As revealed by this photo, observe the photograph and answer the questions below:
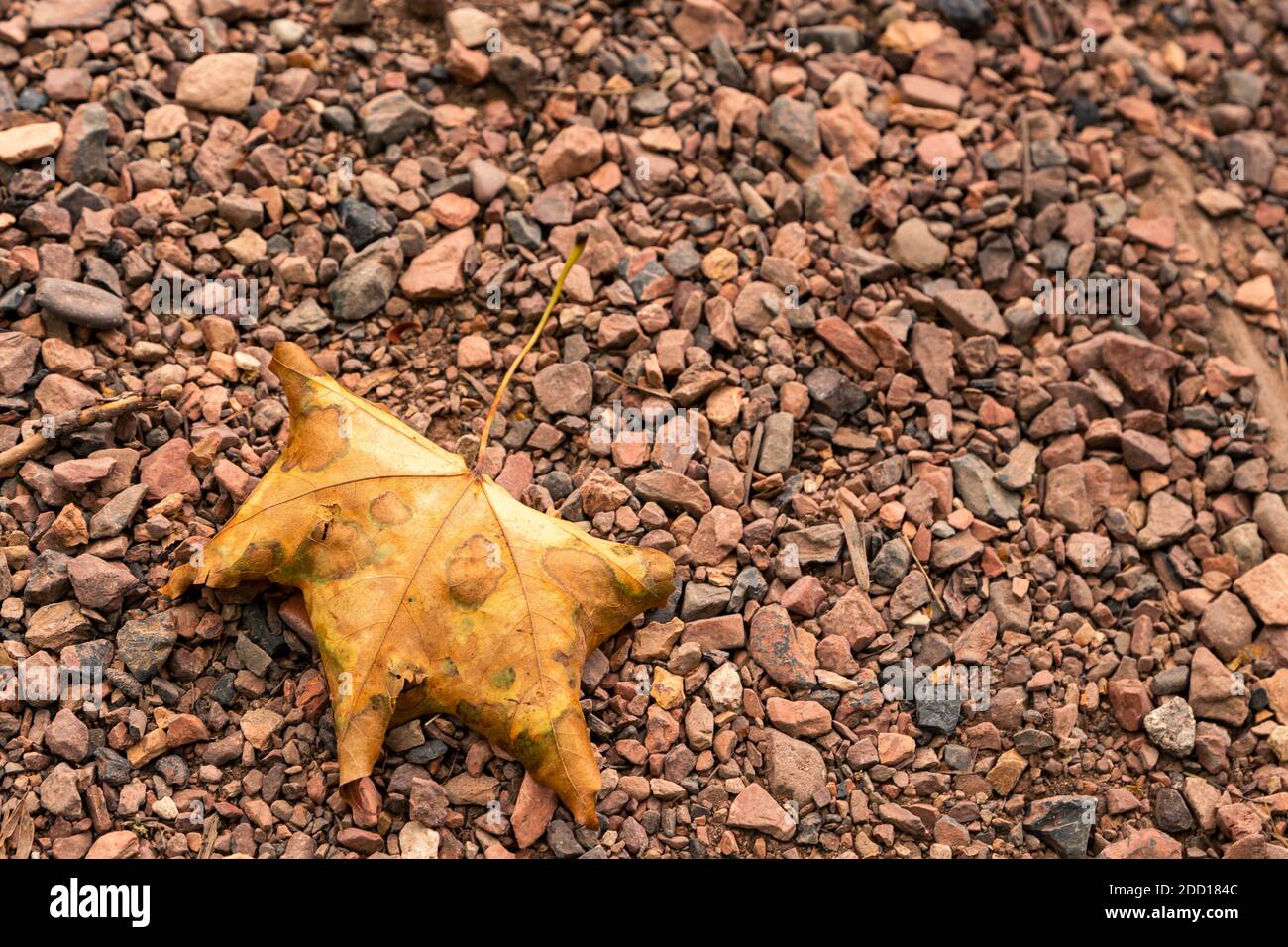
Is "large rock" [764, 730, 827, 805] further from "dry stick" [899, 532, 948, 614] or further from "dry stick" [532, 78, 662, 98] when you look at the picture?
"dry stick" [532, 78, 662, 98]

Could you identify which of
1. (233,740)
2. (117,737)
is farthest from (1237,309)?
(117,737)

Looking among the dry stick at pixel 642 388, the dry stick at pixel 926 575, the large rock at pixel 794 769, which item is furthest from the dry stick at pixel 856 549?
the dry stick at pixel 642 388

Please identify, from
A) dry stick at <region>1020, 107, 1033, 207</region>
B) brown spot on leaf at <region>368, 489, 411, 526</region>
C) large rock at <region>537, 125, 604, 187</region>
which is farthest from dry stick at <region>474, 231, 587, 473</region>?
dry stick at <region>1020, 107, 1033, 207</region>

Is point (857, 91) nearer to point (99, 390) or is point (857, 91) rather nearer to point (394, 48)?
point (394, 48)

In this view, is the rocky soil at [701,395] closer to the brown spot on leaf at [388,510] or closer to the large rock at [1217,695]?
the large rock at [1217,695]

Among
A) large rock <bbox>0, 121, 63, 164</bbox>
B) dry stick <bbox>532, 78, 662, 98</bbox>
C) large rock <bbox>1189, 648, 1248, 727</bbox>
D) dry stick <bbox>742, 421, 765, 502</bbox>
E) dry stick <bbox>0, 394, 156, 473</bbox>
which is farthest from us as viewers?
dry stick <bbox>532, 78, 662, 98</bbox>

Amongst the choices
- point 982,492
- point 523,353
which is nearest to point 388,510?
point 523,353
